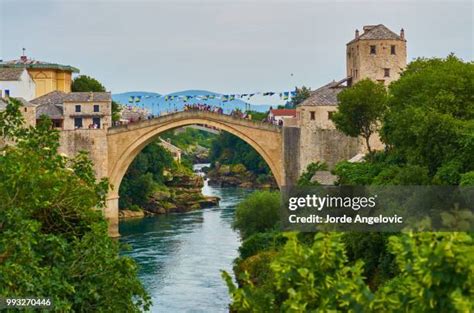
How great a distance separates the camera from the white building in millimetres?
59438

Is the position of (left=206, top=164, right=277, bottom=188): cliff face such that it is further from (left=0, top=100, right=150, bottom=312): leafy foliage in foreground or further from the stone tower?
(left=0, top=100, right=150, bottom=312): leafy foliage in foreground

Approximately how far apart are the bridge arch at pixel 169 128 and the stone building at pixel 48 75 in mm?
11423

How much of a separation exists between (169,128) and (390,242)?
42.1 metres

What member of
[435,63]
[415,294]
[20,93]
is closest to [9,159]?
[415,294]

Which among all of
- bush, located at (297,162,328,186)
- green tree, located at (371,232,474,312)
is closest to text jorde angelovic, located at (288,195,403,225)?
bush, located at (297,162,328,186)

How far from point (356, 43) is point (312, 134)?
180 inches

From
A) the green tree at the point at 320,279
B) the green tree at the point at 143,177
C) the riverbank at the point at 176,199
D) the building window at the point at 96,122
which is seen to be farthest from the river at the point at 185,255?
the green tree at the point at 320,279

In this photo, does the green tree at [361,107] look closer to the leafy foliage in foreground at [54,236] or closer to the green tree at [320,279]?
the leafy foliage in foreground at [54,236]

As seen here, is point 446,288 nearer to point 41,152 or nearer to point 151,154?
point 41,152

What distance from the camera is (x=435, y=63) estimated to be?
41.3m

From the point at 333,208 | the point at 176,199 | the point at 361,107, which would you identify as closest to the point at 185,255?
the point at 361,107

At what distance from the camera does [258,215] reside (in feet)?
136

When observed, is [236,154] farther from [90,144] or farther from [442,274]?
[442,274]

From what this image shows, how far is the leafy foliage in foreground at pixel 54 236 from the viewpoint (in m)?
17.8
